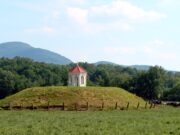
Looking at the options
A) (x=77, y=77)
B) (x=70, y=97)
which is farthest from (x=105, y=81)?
(x=70, y=97)

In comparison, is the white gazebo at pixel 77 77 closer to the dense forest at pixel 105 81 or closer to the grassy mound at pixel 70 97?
the grassy mound at pixel 70 97

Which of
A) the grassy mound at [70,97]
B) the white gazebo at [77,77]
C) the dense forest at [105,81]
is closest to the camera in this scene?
the grassy mound at [70,97]

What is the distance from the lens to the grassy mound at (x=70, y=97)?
224 feet

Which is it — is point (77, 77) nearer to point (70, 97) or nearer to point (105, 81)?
point (70, 97)

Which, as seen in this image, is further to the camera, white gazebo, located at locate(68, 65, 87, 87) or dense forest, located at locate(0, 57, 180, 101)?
dense forest, located at locate(0, 57, 180, 101)

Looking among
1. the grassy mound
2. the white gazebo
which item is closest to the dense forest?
the white gazebo

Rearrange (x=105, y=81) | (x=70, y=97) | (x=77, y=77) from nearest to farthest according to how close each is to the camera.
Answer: (x=70, y=97) < (x=77, y=77) < (x=105, y=81)

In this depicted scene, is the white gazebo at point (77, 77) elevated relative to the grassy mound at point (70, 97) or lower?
elevated

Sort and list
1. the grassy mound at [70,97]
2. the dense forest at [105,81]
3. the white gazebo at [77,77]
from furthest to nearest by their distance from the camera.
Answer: the dense forest at [105,81], the white gazebo at [77,77], the grassy mound at [70,97]

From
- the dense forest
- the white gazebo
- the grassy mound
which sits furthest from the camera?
the dense forest

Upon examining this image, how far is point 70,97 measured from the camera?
7050 cm

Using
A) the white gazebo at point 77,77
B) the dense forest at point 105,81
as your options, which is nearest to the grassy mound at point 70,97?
the white gazebo at point 77,77

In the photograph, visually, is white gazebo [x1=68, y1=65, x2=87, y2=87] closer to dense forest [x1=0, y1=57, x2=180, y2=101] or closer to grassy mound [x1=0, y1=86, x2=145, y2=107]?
grassy mound [x1=0, y1=86, x2=145, y2=107]

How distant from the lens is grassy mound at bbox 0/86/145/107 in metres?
68.4
